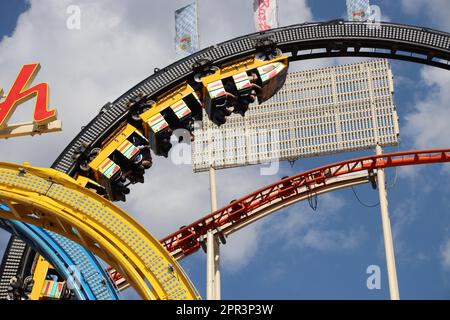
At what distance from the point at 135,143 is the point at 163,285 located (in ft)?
20.2

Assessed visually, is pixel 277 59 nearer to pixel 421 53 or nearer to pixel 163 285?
pixel 421 53

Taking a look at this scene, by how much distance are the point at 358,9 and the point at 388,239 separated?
613 cm

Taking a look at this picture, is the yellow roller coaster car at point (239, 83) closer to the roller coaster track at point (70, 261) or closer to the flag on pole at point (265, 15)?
the flag on pole at point (265, 15)

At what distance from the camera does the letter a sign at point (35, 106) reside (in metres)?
16.8

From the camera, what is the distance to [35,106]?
55.9ft

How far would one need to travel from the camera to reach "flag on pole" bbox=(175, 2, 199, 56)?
24422mm

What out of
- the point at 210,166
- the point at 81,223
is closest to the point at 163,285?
the point at 81,223

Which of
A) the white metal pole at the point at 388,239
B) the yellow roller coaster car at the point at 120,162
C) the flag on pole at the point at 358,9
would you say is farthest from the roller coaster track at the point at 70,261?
the flag on pole at the point at 358,9

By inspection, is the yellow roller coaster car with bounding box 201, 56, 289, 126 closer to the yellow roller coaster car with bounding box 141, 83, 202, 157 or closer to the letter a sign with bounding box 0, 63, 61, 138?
the yellow roller coaster car with bounding box 141, 83, 202, 157

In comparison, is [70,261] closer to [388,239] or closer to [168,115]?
[168,115]

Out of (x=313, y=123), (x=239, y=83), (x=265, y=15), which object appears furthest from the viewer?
(x=313, y=123)

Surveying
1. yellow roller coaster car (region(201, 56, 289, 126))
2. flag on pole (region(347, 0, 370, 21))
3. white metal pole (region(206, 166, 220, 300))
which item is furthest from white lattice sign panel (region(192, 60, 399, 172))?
yellow roller coaster car (region(201, 56, 289, 126))

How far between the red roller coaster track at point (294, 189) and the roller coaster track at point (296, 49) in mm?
2926

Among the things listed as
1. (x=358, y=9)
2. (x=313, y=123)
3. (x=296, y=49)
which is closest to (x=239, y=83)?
(x=296, y=49)
